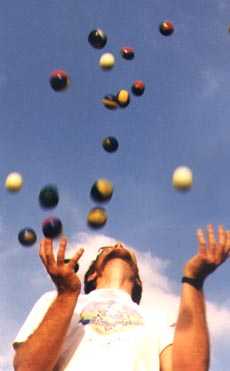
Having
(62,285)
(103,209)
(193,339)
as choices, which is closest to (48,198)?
(103,209)

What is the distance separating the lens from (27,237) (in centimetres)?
606

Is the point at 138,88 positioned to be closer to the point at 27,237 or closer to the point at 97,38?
the point at 97,38

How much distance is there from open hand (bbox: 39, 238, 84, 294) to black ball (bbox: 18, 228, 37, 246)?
6.28ft

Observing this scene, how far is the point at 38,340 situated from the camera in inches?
161

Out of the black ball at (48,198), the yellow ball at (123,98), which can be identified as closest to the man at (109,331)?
the black ball at (48,198)

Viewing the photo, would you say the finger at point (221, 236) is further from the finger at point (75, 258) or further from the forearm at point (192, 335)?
the finger at point (75, 258)

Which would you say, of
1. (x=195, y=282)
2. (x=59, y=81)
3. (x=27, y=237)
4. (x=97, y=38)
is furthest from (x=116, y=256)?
(x=97, y=38)

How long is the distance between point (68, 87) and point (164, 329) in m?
3.68

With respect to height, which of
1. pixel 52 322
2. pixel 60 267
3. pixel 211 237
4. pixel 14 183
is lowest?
pixel 52 322

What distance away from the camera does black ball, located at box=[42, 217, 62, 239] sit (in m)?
5.94

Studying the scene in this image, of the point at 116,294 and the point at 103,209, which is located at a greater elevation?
the point at 103,209

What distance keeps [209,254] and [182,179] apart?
7.17ft

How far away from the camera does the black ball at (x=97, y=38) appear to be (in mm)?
7812

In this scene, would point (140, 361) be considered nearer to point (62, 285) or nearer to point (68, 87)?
point (62, 285)
